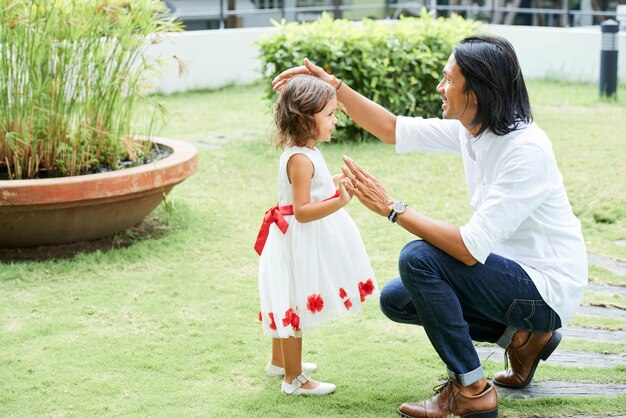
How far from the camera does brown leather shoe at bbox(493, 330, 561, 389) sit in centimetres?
338

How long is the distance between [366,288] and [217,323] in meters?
0.92

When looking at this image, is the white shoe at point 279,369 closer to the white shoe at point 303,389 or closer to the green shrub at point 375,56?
the white shoe at point 303,389

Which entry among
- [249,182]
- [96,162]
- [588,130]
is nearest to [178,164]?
[96,162]

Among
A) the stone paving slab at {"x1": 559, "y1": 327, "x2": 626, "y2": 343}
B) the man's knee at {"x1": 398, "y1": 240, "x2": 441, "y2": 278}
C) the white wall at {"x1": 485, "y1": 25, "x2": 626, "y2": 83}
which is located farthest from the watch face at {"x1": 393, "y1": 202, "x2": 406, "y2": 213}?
the white wall at {"x1": 485, "y1": 25, "x2": 626, "y2": 83}

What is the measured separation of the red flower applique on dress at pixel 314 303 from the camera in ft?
11.2

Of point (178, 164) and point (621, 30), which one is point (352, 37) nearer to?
point (178, 164)

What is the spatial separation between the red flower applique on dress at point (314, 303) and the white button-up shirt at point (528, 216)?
635 millimetres

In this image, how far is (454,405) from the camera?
318 centimetres

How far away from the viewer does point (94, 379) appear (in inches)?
142

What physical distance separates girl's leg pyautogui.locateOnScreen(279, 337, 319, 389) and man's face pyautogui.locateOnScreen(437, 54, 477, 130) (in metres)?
0.97

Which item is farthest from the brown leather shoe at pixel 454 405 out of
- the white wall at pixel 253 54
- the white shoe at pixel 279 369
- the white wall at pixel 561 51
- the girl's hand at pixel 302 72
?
the white wall at pixel 561 51

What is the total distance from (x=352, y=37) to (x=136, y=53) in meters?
2.79

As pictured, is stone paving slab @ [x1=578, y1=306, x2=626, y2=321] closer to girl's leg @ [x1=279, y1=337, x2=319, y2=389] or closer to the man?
the man

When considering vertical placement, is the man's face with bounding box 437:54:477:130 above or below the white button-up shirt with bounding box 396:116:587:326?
above
